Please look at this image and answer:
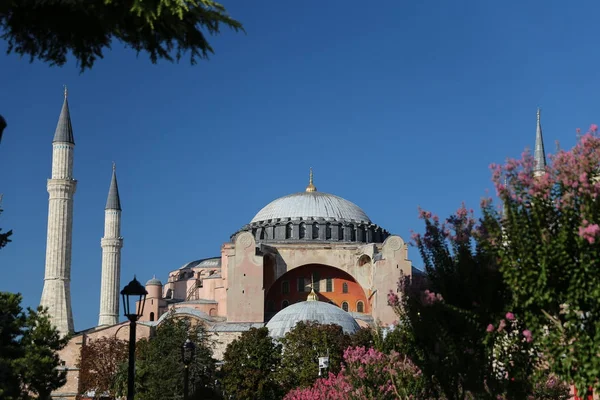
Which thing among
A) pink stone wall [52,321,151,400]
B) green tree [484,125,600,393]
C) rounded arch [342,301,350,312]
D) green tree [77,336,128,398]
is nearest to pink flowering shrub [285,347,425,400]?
green tree [484,125,600,393]

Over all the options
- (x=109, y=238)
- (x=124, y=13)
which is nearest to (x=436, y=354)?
(x=124, y=13)

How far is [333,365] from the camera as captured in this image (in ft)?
112

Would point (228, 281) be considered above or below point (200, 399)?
above

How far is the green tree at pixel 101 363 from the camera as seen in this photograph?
42656 mm

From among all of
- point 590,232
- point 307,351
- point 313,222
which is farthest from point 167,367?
point 590,232

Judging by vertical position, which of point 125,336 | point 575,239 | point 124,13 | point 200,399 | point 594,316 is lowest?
point 200,399

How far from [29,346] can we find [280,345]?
501 inches

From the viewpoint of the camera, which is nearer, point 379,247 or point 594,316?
point 594,316

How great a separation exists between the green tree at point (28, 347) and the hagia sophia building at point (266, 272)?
15904mm

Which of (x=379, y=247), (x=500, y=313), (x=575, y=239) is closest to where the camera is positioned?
(x=575, y=239)

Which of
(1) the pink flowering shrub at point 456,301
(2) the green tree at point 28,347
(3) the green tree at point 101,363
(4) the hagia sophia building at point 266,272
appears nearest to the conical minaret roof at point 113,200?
(4) the hagia sophia building at point 266,272

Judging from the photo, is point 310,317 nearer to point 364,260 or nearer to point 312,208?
point 364,260

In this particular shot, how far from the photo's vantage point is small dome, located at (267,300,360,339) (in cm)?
4381

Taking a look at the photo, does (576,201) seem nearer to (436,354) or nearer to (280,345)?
(436,354)
